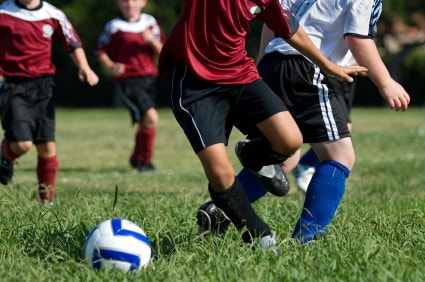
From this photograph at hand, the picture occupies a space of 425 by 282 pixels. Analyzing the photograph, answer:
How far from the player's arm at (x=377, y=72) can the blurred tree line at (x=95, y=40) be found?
33019mm

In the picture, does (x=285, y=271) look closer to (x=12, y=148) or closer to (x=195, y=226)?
(x=195, y=226)

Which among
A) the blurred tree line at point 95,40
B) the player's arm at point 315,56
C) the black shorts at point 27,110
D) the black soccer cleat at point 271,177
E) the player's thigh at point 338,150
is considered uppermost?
the player's arm at point 315,56

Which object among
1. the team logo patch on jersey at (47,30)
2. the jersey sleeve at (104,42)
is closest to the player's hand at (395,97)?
the team logo patch on jersey at (47,30)

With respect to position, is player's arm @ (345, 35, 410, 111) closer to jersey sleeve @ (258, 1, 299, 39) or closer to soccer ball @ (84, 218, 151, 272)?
jersey sleeve @ (258, 1, 299, 39)

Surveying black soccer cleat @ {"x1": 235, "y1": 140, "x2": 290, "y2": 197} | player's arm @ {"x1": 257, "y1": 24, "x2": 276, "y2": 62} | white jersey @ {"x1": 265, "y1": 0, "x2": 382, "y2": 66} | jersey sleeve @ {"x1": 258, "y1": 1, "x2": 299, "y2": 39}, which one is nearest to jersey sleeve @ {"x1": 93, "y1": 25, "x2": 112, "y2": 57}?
player's arm @ {"x1": 257, "y1": 24, "x2": 276, "y2": 62}

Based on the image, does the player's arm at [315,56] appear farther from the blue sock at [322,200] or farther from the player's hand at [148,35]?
the player's hand at [148,35]

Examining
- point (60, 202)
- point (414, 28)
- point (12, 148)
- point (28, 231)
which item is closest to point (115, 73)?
point (12, 148)

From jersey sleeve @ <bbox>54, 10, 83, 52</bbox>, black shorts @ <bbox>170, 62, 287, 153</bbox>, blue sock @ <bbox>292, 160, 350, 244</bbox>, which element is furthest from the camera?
jersey sleeve @ <bbox>54, 10, 83, 52</bbox>

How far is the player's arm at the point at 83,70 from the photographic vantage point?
667 centimetres

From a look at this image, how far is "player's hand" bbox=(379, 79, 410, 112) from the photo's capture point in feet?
14.0

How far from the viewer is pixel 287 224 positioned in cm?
501

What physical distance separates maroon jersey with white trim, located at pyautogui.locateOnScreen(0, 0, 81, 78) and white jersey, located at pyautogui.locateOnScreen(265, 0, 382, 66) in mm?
2463

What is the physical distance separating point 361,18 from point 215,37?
2.80 feet

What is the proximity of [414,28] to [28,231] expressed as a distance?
37.1m
